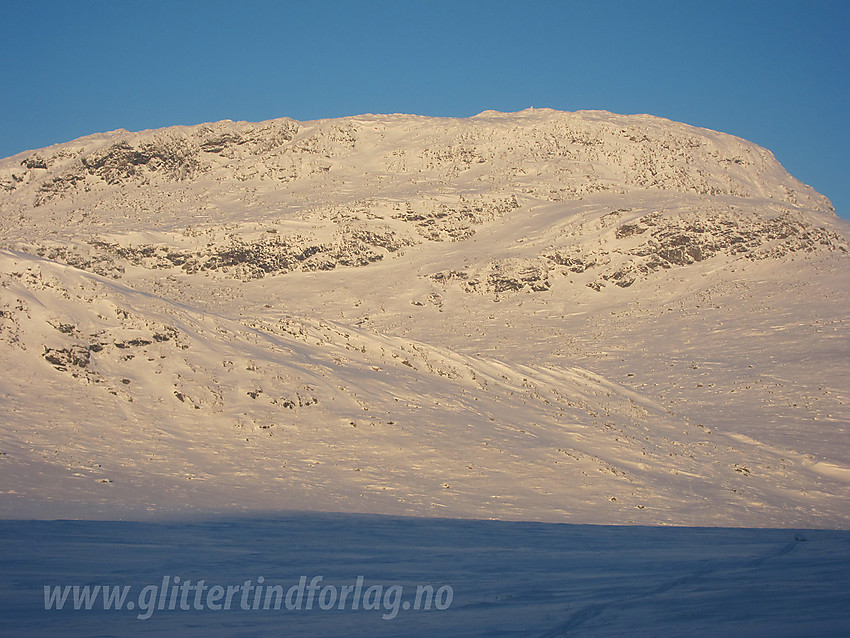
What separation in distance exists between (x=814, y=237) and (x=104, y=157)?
2392 inches

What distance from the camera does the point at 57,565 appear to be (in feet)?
26.5

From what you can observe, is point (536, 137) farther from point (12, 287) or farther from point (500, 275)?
point (12, 287)

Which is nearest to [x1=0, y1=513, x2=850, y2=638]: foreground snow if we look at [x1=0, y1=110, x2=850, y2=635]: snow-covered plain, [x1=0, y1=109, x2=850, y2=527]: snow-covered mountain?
[x1=0, y1=110, x2=850, y2=635]: snow-covered plain

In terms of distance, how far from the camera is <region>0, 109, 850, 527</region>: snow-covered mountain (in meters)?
15.5

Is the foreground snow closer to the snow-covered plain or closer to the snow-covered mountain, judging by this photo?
the snow-covered plain

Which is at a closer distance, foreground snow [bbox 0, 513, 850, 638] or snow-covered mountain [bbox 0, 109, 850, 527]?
foreground snow [bbox 0, 513, 850, 638]

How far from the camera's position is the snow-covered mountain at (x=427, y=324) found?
15.5 metres

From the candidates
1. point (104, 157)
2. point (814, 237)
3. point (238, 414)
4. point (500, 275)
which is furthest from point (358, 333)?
point (104, 157)

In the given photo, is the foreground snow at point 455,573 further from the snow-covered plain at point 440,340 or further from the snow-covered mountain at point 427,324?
the snow-covered mountain at point 427,324

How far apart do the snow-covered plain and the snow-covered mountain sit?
0.41 ft

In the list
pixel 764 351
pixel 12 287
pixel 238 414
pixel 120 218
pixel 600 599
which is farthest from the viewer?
pixel 120 218

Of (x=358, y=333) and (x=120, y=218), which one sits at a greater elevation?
(x=120, y=218)

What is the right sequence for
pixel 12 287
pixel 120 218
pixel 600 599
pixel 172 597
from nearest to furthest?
1. pixel 172 597
2. pixel 600 599
3. pixel 12 287
4. pixel 120 218

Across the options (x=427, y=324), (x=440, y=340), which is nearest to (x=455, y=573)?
(x=440, y=340)
